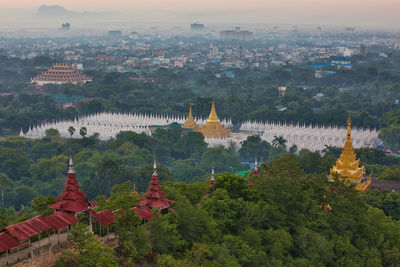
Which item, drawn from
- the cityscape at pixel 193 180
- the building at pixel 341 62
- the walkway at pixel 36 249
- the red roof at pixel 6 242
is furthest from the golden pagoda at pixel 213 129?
the building at pixel 341 62

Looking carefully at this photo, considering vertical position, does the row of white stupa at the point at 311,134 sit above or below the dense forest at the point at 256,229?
below

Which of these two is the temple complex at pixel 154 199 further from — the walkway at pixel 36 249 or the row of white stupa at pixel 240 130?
the row of white stupa at pixel 240 130

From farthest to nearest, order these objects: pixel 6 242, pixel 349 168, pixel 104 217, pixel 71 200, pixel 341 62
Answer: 1. pixel 341 62
2. pixel 349 168
3. pixel 104 217
4. pixel 71 200
5. pixel 6 242

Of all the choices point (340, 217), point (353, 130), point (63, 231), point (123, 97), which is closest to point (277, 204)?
point (340, 217)

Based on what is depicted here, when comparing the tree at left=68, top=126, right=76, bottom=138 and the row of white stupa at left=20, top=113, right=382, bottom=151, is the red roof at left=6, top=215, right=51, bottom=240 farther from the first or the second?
the tree at left=68, top=126, right=76, bottom=138

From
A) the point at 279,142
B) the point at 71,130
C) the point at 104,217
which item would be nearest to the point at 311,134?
the point at 279,142

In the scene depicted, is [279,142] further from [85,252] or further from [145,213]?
[85,252]
